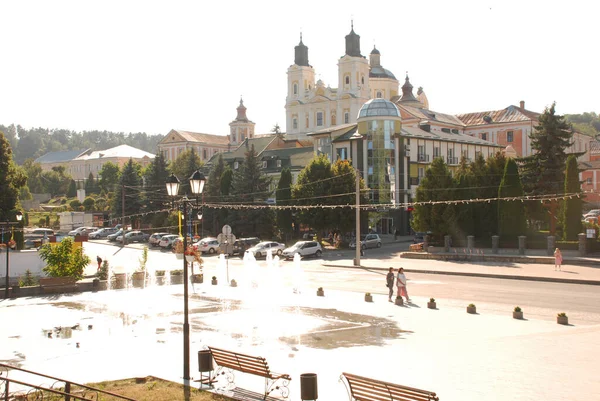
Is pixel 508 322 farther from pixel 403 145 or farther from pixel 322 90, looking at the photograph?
pixel 322 90

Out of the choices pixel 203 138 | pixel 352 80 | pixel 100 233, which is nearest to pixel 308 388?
pixel 100 233

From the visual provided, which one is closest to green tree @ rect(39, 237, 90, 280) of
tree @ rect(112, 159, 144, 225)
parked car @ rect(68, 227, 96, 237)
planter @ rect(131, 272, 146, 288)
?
planter @ rect(131, 272, 146, 288)

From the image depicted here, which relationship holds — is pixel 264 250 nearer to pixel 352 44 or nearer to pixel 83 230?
pixel 83 230

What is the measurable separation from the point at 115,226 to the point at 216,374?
75.5 m

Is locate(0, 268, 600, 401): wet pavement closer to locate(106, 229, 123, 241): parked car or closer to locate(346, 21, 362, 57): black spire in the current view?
locate(106, 229, 123, 241): parked car

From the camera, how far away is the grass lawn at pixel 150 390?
12570 mm

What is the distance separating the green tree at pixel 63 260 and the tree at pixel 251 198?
32.9 metres

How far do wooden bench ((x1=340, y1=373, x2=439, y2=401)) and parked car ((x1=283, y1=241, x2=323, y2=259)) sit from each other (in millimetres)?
39177

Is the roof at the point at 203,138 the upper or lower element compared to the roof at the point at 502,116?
upper

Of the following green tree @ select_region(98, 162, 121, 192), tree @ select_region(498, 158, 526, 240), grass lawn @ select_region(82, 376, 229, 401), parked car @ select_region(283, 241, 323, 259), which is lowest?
grass lawn @ select_region(82, 376, 229, 401)

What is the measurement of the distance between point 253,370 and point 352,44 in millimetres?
107206

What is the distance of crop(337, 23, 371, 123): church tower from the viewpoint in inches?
4508

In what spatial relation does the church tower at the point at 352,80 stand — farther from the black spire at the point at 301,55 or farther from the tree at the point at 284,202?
the tree at the point at 284,202

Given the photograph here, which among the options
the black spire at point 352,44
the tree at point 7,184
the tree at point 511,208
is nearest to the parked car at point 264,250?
the tree at point 511,208
